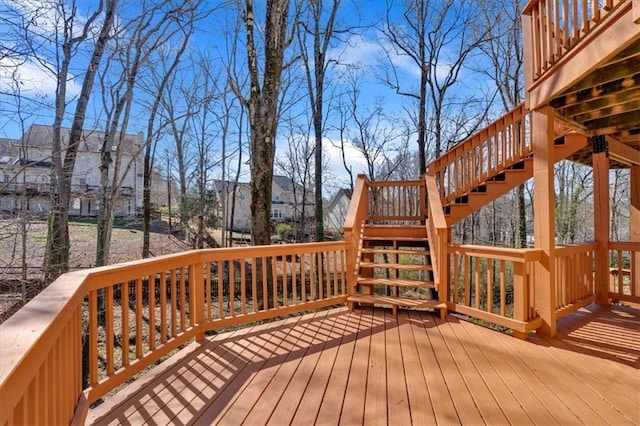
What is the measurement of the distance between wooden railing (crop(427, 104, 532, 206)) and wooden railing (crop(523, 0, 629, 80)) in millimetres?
1742

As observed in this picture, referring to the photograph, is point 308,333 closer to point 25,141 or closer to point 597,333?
point 597,333

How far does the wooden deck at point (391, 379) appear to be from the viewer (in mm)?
2029

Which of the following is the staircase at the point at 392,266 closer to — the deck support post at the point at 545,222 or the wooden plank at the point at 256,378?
the deck support post at the point at 545,222

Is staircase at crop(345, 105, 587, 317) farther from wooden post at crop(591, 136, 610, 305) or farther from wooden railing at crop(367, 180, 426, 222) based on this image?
wooden post at crop(591, 136, 610, 305)

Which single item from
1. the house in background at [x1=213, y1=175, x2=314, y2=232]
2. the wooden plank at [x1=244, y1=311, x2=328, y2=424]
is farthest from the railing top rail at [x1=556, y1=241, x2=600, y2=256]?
the house in background at [x1=213, y1=175, x2=314, y2=232]

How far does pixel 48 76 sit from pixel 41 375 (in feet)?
16.8

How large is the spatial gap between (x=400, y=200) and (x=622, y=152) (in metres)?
3.43

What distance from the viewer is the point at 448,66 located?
11.2 metres

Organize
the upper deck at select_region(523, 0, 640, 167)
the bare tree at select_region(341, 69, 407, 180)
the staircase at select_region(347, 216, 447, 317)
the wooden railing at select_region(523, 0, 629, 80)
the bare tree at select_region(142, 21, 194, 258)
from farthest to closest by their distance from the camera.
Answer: the bare tree at select_region(341, 69, 407, 180)
the bare tree at select_region(142, 21, 194, 258)
the staircase at select_region(347, 216, 447, 317)
the wooden railing at select_region(523, 0, 629, 80)
the upper deck at select_region(523, 0, 640, 167)

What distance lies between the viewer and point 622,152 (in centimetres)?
480

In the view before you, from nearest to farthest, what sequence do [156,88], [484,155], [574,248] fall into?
[574,248] → [484,155] → [156,88]

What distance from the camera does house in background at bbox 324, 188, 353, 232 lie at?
16375mm

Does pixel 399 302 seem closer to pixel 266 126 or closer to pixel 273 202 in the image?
pixel 266 126

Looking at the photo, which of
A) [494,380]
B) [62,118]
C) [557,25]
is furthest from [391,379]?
[62,118]
